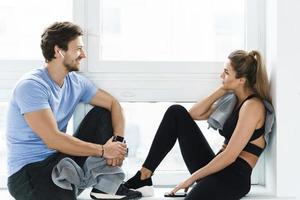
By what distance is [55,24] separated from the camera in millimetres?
2479

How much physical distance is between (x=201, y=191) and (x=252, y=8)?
1.11 metres

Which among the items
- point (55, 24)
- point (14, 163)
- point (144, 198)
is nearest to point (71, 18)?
point (55, 24)

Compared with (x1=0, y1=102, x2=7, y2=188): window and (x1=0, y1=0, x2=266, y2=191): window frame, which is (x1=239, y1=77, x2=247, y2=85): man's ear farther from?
(x1=0, y1=102, x2=7, y2=188): window

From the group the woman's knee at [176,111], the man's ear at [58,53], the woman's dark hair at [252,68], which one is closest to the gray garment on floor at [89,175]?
the woman's knee at [176,111]

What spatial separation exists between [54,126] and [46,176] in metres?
0.24

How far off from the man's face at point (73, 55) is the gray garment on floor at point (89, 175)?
47 cm

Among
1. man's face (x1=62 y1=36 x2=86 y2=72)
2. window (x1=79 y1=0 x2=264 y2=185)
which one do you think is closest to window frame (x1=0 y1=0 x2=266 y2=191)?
window (x1=79 y1=0 x2=264 y2=185)

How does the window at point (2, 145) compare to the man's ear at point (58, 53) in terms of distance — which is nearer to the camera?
the man's ear at point (58, 53)

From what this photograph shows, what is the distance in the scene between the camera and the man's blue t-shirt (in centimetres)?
230

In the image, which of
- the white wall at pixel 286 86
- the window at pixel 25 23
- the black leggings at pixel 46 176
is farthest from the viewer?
the window at pixel 25 23

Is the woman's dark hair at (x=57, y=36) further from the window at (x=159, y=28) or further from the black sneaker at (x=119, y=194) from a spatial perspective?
the black sneaker at (x=119, y=194)

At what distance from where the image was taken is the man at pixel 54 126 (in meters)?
2.29

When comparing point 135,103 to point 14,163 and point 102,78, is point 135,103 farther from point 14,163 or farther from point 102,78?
point 14,163

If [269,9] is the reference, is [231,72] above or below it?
below
